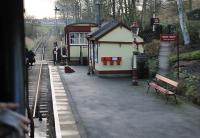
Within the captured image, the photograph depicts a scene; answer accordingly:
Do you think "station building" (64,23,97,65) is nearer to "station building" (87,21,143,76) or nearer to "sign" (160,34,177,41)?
"station building" (87,21,143,76)

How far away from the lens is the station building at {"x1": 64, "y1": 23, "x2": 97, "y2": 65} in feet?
114

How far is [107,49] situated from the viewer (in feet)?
79.5

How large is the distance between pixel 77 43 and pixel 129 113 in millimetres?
21729

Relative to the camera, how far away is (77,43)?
34.8 meters

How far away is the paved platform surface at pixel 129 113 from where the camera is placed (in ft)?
35.6

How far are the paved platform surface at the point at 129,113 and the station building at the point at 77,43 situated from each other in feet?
46.3

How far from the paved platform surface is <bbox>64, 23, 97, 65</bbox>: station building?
14.1 meters

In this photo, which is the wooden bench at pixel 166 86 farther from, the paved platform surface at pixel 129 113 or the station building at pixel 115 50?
the station building at pixel 115 50

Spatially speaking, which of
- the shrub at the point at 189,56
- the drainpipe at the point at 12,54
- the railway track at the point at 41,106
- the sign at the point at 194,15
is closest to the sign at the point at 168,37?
the shrub at the point at 189,56

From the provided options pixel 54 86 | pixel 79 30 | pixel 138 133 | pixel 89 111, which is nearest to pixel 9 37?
pixel 138 133

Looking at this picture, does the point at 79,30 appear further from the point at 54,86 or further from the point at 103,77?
the point at 54,86

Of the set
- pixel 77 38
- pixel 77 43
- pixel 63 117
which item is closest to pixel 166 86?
pixel 63 117

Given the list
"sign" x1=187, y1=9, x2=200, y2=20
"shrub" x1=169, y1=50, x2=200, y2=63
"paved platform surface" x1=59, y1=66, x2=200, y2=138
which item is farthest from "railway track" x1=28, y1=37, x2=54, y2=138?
"sign" x1=187, y1=9, x2=200, y2=20

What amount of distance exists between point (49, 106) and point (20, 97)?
15.6 metres
